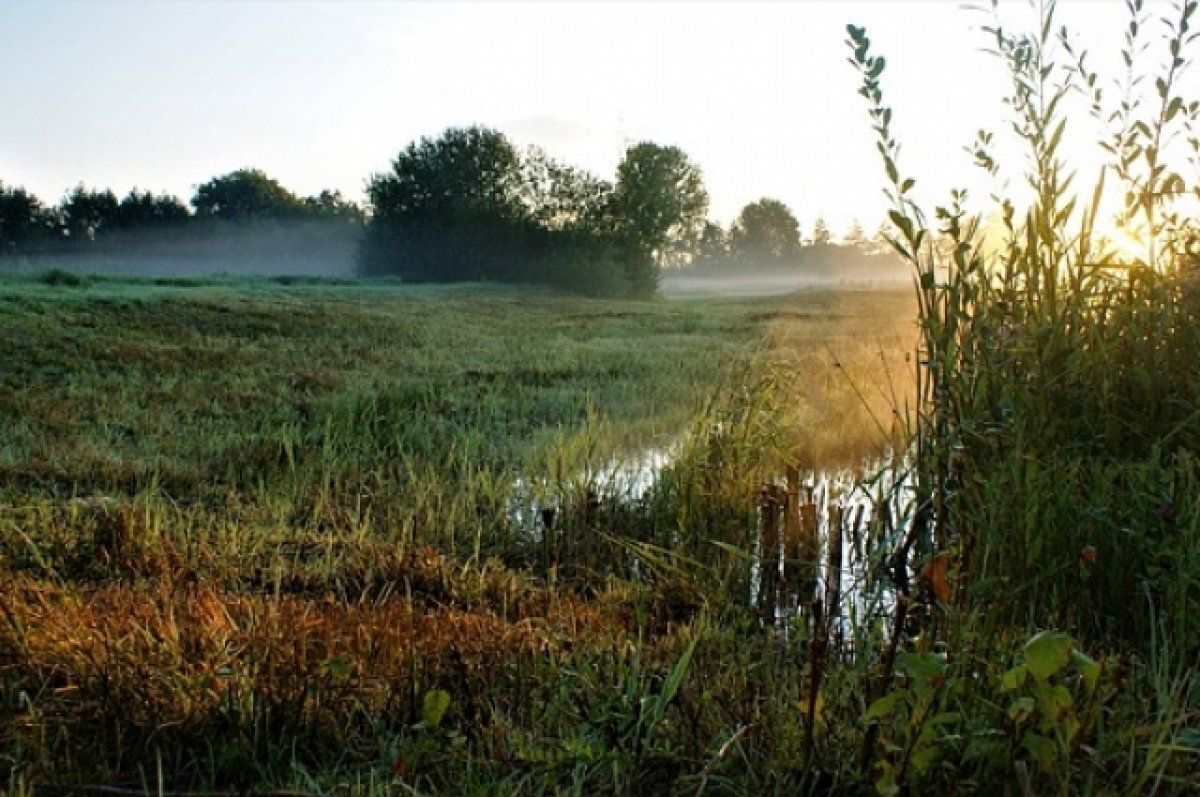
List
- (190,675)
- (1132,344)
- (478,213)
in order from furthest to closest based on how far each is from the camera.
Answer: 1. (478,213)
2. (1132,344)
3. (190,675)

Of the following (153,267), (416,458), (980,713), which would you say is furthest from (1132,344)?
(153,267)

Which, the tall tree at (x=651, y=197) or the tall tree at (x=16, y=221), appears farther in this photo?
the tall tree at (x=651, y=197)

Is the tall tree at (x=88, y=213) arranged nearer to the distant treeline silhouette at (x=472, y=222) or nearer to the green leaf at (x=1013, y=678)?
the distant treeline silhouette at (x=472, y=222)

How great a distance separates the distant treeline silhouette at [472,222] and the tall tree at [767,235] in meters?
35.6

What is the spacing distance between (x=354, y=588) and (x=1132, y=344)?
2921 mm

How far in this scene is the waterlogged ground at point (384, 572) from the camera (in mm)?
2188

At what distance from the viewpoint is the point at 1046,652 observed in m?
1.54

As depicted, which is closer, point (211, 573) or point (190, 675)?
point (190, 675)

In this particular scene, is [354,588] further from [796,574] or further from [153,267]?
[153,267]

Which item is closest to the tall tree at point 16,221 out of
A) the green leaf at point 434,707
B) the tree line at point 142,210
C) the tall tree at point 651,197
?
the tree line at point 142,210

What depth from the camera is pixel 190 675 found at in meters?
2.40

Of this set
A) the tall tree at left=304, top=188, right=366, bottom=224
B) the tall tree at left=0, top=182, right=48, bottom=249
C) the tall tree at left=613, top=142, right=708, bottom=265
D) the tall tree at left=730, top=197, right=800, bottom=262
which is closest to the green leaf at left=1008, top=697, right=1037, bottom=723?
the tall tree at left=613, top=142, right=708, bottom=265

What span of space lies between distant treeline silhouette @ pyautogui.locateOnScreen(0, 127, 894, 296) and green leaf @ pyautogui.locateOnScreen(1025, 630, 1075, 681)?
40618 mm

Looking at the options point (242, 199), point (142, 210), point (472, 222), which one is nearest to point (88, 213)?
point (142, 210)
